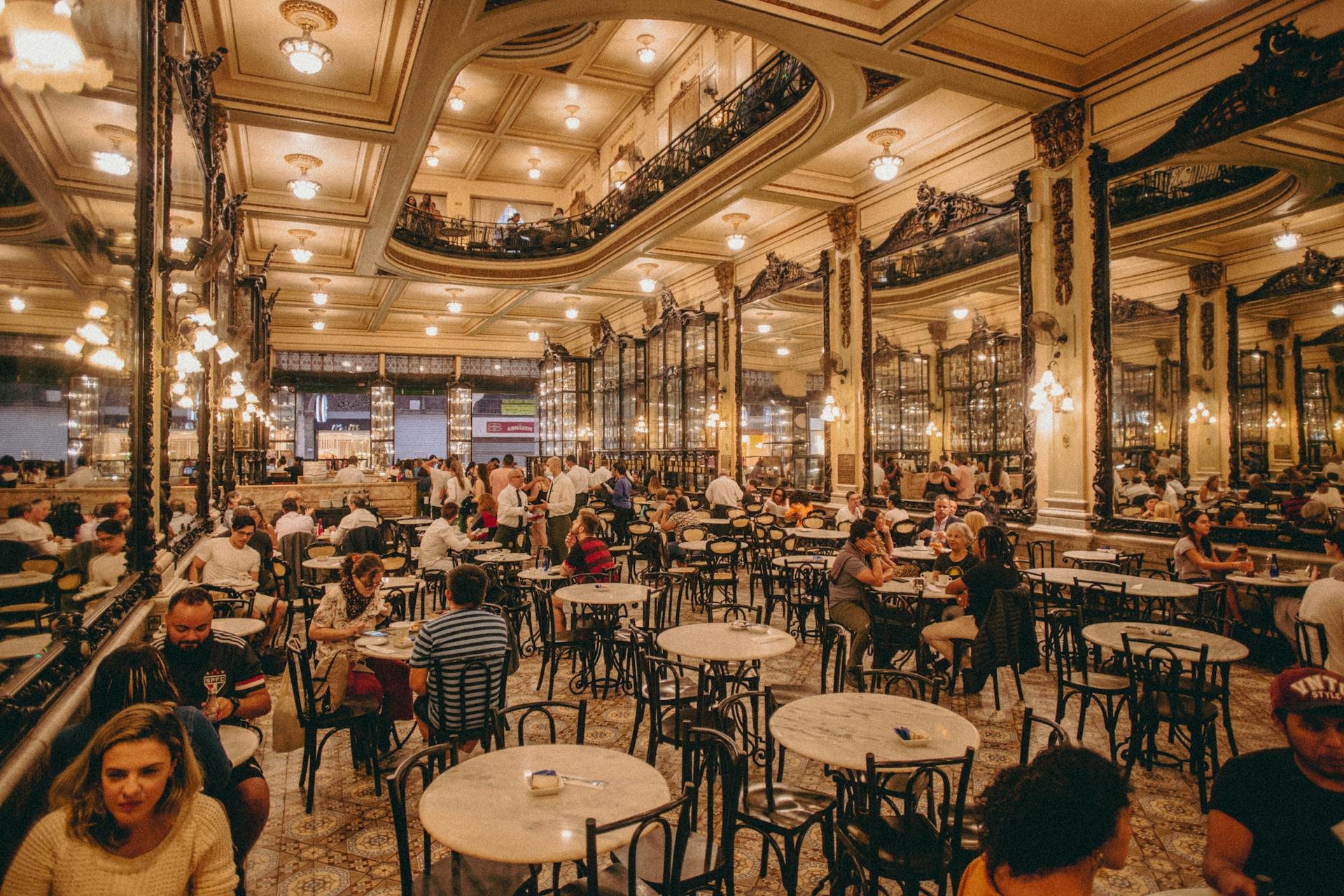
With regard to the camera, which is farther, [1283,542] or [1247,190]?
[1247,190]

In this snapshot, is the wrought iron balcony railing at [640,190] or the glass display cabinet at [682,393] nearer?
the wrought iron balcony railing at [640,190]

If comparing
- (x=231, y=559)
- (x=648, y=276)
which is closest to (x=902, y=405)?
(x=648, y=276)

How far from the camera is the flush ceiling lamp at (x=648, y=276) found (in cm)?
1304

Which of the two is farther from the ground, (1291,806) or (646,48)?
(646,48)

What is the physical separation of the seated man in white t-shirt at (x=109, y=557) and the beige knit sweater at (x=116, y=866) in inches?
89.2

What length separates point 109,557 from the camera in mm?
4004

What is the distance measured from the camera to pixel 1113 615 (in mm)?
5938

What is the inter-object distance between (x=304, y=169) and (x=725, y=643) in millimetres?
8701

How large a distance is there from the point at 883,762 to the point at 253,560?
558 cm

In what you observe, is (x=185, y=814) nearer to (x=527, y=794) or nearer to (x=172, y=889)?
(x=172, y=889)

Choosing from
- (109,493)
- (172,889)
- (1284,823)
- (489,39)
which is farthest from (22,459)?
(489,39)

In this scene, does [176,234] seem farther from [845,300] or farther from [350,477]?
[350,477]

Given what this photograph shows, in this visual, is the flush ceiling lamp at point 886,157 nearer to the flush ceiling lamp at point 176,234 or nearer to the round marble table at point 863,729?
the round marble table at point 863,729

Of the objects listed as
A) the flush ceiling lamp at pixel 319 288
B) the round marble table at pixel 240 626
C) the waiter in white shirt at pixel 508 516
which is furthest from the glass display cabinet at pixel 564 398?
the round marble table at pixel 240 626
